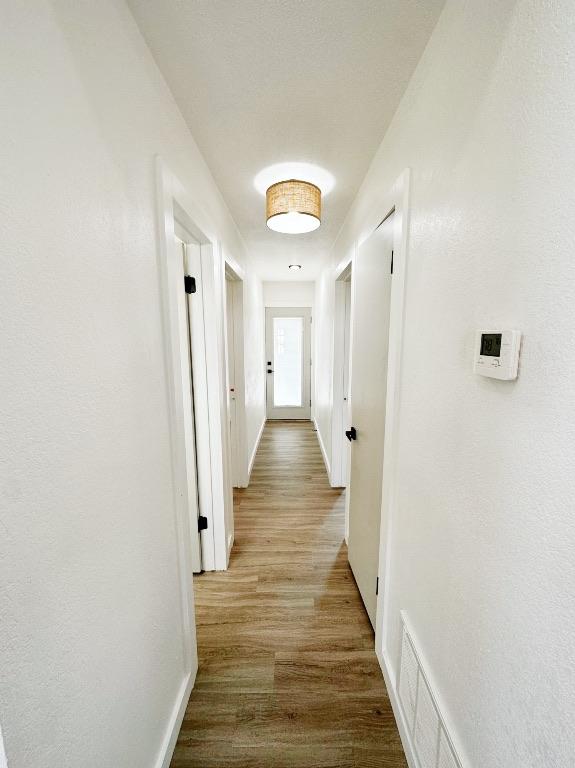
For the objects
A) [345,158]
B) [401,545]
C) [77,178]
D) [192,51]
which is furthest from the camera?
[345,158]

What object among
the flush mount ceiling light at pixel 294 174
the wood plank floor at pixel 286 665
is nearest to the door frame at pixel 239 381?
the wood plank floor at pixel 286 665

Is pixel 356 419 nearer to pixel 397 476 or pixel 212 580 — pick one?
pixel 397 476

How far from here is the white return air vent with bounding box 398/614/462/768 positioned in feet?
2.81

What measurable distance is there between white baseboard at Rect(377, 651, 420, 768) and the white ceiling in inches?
89.4

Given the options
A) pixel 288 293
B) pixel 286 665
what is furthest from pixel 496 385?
pixel 288 293

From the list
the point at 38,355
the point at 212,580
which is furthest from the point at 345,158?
the point at 212,580

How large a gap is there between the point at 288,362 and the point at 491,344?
4855 millimetres

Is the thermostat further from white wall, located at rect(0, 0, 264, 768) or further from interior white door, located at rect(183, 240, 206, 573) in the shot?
interior white door, located at rect(183, 240, 206, 573)

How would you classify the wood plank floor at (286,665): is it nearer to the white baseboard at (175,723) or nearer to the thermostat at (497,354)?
the white baseboard at (175,723)

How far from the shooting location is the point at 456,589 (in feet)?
2.67

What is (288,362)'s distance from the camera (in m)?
5.49

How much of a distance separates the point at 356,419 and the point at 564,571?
139cm

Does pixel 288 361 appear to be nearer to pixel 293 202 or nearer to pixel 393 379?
pixel 293 202

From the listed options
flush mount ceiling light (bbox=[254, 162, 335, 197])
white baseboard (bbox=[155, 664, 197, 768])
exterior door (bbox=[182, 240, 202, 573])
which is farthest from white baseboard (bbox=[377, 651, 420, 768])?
flush mount ceiling light (bbox=[254, 162, 335, 197])
